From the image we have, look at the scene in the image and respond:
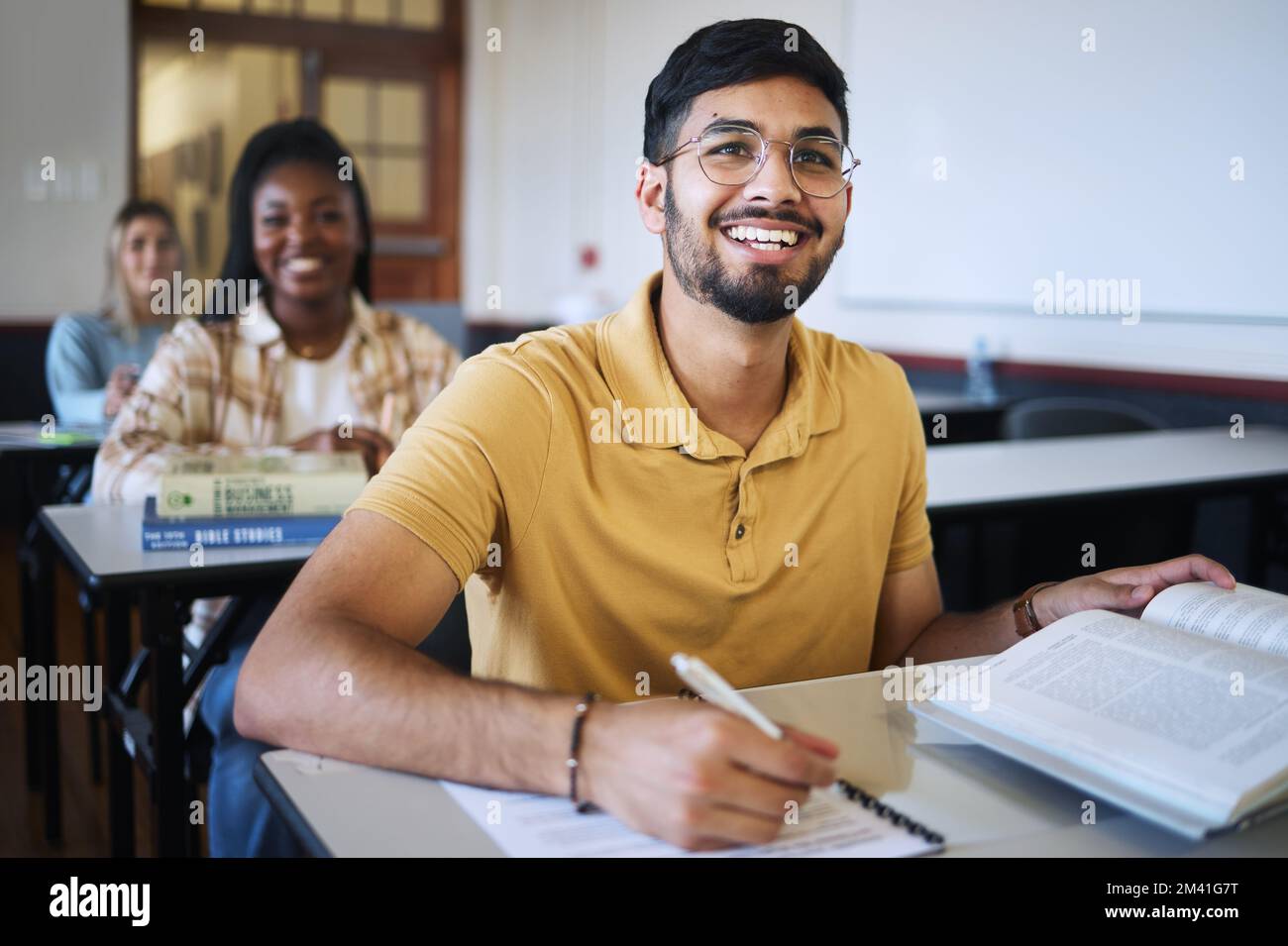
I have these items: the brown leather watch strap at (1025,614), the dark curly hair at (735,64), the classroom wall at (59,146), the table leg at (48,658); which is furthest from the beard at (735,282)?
the classroom wall at (59,146)

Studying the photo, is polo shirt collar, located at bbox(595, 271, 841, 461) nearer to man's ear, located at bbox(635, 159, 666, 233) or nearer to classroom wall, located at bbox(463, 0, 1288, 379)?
man's ear, located at bbox(635, 159, 666, 233)

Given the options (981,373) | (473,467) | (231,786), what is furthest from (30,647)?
(981,373)

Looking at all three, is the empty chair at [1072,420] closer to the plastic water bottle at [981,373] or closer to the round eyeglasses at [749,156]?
the plastic water bottle at [981,373]

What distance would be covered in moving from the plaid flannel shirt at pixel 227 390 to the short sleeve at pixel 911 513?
1.18 m

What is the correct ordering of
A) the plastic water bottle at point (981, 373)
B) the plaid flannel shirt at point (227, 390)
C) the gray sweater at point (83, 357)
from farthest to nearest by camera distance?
the plastic water bottle at point (981, 373)
the gray sweater at point (83, 357)
the plaid flannel shirt at point (227, 390)

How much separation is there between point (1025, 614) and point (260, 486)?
45.2 inches

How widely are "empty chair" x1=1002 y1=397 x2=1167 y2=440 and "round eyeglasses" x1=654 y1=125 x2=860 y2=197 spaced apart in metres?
2.29

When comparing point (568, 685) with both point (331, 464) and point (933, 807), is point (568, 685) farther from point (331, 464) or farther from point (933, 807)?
point (331, 464)

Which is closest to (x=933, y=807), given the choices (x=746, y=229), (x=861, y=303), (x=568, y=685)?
(x=568, y=685)

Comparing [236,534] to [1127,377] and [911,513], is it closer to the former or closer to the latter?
[911,513]

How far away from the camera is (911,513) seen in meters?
1.51

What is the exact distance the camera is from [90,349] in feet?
12.3

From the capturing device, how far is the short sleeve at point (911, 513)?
4.93ft

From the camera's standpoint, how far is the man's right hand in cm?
80
